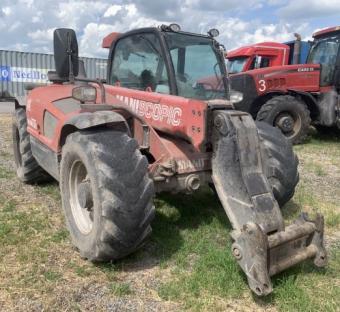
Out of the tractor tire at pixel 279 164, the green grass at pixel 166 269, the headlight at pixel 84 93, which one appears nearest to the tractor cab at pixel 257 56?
the green grass at pixel 166 269

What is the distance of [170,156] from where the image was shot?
3883 millimetres

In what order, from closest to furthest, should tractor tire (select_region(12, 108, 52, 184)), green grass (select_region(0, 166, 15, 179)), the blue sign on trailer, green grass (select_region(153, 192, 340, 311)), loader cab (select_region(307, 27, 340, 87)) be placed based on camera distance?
green grass (select_region(153, 192, 340, 311)) < tractor tire (select_region(12, 108, 52, 184)) < green grass (select_region(0, 166, 15, 179)) < loader cab (select_region(307, 27, 340, 87)) < the blue sign on trailer

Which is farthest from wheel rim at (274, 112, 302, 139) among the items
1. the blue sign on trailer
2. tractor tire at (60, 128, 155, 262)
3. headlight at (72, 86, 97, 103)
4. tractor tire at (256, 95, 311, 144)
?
the blue sign on trailer

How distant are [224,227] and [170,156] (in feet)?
3.37

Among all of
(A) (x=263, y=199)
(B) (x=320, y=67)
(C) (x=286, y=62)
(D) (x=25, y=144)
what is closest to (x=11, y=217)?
(D) (x=25, y=144)

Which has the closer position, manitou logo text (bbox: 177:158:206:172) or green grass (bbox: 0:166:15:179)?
manitou logo text (bbox: 177:158:206:172)

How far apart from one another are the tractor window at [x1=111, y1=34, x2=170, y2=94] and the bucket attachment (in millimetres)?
915

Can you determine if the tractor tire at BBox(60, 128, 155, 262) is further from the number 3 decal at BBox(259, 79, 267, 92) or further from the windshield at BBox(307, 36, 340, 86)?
the windshield at BBox(307, 36, 340, 86)

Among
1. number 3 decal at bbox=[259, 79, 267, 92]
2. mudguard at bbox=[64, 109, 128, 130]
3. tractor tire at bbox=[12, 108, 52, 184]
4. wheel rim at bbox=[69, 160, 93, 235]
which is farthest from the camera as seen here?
number 3 decal at bbox=[259, 79, 267, 92]

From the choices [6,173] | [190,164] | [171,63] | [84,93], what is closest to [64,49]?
[84,93]

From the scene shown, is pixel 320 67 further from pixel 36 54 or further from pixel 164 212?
pixel 36 54

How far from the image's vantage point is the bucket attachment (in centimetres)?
301

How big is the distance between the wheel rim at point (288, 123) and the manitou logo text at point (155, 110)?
5804mm

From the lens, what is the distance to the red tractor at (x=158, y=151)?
327 centimetres
